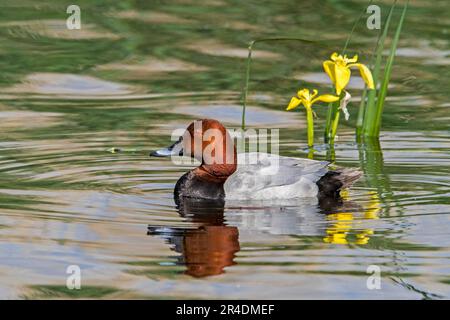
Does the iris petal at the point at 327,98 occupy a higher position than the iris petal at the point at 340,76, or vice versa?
the iris petal at the point at 340,76

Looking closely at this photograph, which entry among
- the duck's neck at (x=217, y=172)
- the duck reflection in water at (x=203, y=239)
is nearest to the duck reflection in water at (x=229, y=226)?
the duck reflection in water at (x=203, y=239)

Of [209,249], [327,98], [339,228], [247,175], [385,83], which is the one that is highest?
[385,83]

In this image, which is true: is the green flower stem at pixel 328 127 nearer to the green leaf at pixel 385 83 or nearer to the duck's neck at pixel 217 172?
the green leaf at pixel 385 83

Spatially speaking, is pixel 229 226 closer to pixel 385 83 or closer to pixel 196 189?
pixel 196 189

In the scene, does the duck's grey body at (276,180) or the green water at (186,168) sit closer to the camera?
the green water at (186,168)

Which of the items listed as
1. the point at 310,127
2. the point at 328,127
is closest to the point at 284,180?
the point at 310,127

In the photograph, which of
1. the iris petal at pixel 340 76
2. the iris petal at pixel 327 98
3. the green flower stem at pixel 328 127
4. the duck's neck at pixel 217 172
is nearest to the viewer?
the duck's neck at pixel 217 172

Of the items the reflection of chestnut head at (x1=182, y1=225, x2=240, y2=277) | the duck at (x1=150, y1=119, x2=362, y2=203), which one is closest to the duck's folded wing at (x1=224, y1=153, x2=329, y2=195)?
the duck at (x1=150, y1=119, x2=362, y2=203)

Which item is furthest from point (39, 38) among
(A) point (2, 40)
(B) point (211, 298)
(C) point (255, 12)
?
(B) point (211, 298)

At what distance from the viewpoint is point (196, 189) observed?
9172mm

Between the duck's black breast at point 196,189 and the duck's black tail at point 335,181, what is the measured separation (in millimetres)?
753

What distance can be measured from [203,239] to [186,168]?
244 centimetres

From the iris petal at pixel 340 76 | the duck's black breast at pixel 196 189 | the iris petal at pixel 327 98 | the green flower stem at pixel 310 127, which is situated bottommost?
the duck's black breast at pixel 196 189

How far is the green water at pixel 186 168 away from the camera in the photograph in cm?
706
